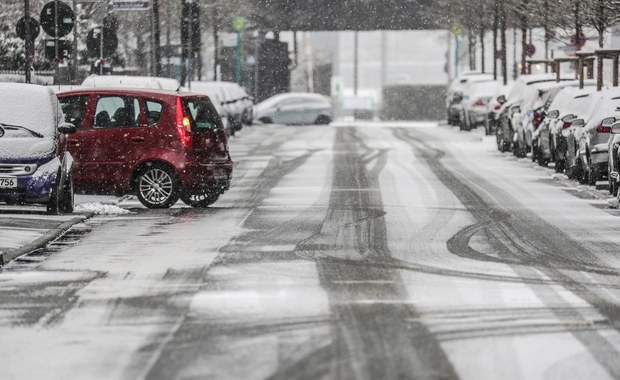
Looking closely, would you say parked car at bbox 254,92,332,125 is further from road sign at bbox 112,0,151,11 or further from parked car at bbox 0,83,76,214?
parked car at bbox 0,83,76,214

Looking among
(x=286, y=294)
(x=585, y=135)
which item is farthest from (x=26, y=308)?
(x=585, y=135)

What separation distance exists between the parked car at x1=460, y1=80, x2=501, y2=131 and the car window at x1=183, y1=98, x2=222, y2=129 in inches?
1093

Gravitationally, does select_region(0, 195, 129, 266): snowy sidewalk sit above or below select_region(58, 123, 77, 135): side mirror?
below

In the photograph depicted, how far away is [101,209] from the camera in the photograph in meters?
20.8

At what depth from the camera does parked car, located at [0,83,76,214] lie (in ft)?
64.3

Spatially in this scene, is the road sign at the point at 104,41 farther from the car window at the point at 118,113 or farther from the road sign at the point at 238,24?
the road sign at the point at 238,24

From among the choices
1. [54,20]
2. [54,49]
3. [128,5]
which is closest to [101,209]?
[54,49]

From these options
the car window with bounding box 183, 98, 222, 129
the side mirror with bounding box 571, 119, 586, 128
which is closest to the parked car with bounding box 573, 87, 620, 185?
the side mirror with bounding box 571, 119, 586, 128

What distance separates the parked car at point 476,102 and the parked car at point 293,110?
14.9m

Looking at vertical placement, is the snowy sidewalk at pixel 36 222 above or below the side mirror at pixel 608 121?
below

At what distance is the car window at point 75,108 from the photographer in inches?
855

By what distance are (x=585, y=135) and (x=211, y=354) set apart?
16792 millimetres

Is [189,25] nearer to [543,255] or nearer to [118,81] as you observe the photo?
[118,81]

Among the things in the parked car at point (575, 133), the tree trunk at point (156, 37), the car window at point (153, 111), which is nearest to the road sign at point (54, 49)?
the car window at point (153, 111)
